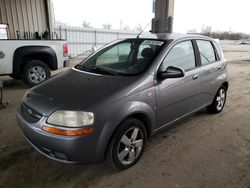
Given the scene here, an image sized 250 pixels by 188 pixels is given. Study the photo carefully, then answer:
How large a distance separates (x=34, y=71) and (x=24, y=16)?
467 centimetres

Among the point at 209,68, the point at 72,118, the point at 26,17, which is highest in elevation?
the point at 26,17

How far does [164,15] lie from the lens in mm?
7059

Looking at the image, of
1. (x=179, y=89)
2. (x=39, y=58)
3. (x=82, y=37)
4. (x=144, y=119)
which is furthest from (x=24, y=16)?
(x=144, y=119)

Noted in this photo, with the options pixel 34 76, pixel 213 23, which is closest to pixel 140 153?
pixel 34 76

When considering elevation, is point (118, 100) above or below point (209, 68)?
below

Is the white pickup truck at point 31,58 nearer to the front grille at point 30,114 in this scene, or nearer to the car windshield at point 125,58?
the car windshield at point 125,58

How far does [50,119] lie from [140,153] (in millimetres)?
1146

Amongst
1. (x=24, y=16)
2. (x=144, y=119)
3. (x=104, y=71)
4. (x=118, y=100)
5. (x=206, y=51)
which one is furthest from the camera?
(x=24, y=16)

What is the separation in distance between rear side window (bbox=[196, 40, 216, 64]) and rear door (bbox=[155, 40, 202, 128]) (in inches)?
9.8

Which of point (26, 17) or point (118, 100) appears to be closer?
point (118, 100)

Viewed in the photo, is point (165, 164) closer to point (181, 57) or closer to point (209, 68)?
point (181, 57)

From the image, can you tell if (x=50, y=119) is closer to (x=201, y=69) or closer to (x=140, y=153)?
(x=140, y=153)

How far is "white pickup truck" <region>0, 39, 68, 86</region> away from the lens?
5324 mm

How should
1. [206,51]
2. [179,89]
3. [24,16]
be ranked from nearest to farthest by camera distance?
[179,89], [206,51], [24,16]
